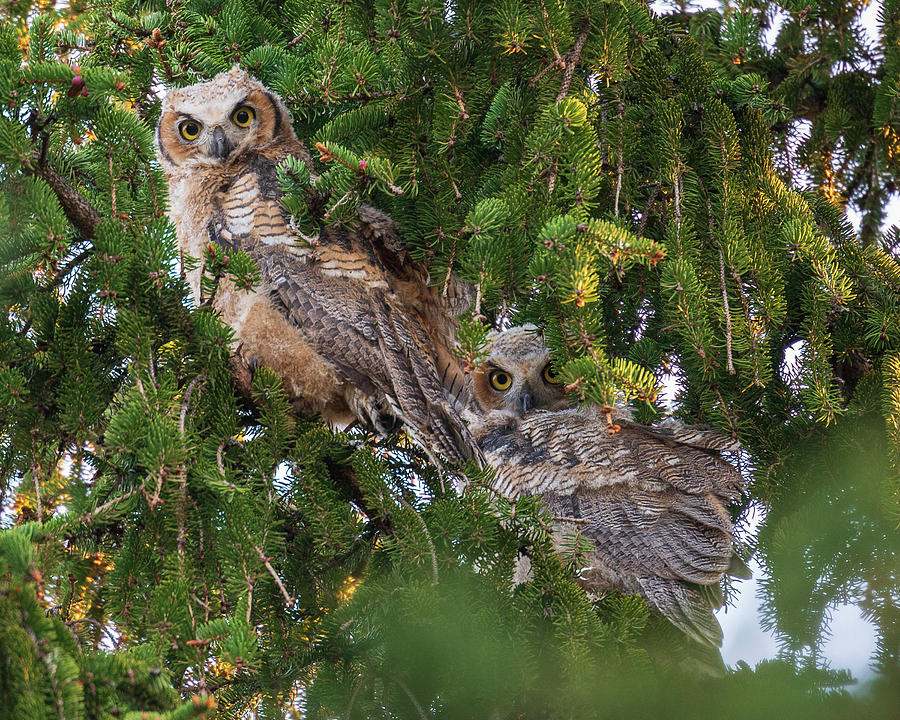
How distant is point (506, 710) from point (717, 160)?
1671mm

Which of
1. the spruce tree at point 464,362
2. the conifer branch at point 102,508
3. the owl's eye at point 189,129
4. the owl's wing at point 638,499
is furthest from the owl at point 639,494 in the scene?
the owl's eye at point 189,129

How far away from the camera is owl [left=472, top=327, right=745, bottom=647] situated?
2.47 metres

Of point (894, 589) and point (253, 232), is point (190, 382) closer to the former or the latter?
point (253, 232)

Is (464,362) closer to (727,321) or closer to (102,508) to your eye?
(727,321)

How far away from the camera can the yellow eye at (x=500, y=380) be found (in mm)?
3257

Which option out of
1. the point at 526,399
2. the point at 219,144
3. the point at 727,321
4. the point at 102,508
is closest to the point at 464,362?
the point at 727,321

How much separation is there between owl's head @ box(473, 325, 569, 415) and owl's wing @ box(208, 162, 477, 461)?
14 centimetres

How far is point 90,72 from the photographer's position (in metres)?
1.97

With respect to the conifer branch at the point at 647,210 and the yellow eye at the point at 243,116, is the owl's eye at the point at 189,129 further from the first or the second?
the conifer branch at the point at 647,210

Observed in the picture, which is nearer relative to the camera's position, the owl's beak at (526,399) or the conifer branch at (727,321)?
the conifer branch at (727,321)

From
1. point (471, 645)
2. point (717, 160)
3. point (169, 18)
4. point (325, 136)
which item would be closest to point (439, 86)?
point (325, 136)

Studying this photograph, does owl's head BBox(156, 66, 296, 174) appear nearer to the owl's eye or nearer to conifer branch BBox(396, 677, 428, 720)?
the owl's eye

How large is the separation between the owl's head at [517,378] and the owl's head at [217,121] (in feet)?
4.14

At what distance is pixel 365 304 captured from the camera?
284 centimetres
